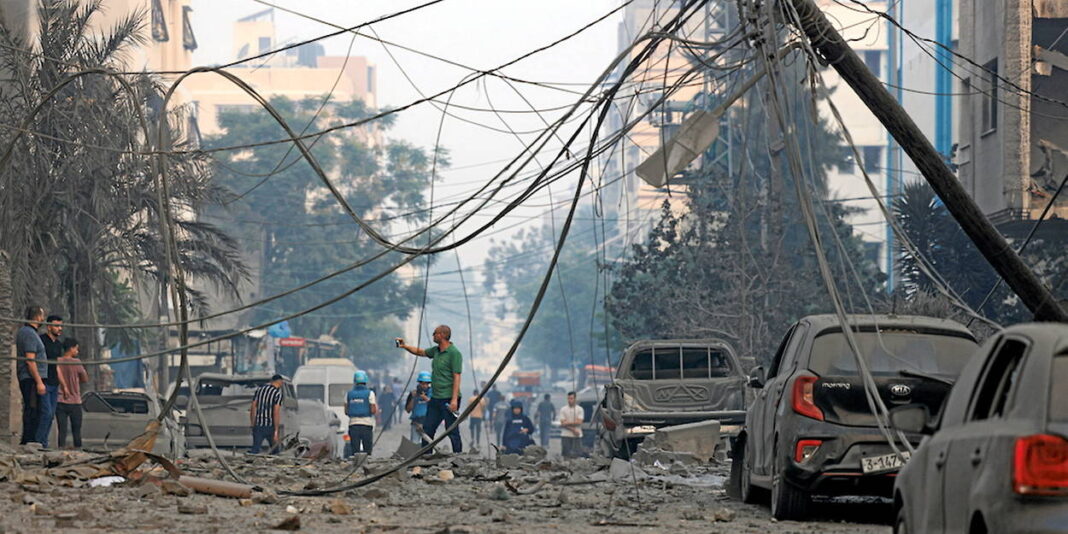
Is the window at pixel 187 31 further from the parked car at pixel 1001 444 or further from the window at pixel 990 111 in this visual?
the parked car at pixel 1001 444

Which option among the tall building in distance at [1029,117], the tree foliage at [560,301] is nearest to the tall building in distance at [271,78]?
the tree foliage at [560,301]

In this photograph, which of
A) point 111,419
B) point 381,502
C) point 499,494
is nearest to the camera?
point 381,502

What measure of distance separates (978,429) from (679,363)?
17.8m

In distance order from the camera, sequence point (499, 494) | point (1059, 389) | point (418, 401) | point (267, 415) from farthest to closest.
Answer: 1. point (267, 415)
2. point (418, 401)
3. point (499, 494)
4. point (1059, 389)

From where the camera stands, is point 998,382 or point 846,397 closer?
point 998,382

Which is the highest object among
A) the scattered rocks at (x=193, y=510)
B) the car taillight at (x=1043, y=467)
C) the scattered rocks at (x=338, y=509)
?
the car taillight at (x=1043, y=467)

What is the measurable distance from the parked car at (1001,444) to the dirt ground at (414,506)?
3629 millimetres

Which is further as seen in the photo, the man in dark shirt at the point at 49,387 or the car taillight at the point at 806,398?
the man in dark shirt at the point at 49,387

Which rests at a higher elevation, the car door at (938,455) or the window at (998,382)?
the window at (998,382)

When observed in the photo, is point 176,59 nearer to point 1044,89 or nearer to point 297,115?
point 297,115

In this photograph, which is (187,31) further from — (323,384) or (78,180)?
(78,180)

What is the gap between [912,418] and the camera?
6855 mm

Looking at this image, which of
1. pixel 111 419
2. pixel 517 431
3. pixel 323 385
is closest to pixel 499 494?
pixel 111 419

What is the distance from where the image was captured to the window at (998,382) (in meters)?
5.85
